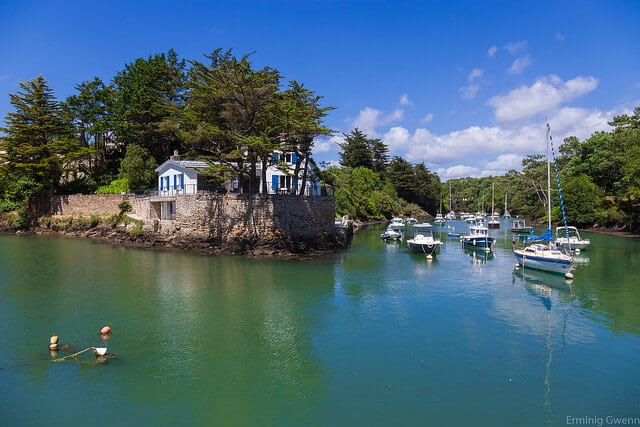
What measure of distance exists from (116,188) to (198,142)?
19.8 m

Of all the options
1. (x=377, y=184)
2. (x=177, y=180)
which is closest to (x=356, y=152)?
(x=377, y=184)

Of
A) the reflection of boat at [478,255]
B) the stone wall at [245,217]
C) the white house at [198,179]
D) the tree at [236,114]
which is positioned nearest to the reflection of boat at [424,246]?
the reflection of boat at [478,255]

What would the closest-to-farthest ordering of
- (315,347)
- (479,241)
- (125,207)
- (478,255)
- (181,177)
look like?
(315,347)
(478,255)
(181,177)
(479,241)
(125,207)

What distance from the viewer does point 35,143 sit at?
5012cm

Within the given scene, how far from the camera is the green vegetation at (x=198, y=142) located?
35188 millimetres

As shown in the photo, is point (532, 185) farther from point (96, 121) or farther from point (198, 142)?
point (96, 121)

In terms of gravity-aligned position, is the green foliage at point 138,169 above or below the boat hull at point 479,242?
above

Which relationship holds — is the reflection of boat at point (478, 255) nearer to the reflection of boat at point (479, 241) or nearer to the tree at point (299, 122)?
the reflection of boat at point (479, 241)

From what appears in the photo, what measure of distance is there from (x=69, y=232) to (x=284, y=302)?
39139mm

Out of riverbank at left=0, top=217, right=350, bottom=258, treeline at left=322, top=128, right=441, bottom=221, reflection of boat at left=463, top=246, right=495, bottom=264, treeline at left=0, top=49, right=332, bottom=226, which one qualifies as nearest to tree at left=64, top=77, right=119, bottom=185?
treeline at left=0, top=49, right=332, bottom=226

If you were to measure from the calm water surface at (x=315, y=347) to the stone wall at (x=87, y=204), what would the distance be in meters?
20.4

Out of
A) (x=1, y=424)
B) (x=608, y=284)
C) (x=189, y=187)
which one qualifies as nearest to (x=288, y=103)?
(x=189, y=187)

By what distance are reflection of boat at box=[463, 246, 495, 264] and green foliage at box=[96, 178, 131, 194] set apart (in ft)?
133

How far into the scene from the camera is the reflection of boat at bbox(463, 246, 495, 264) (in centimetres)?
3700
